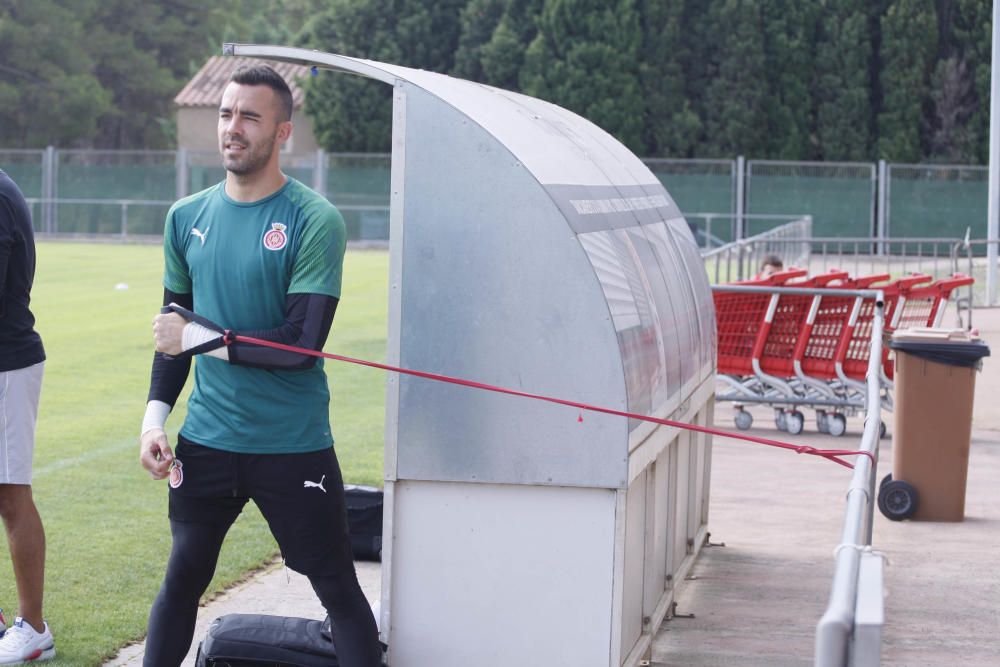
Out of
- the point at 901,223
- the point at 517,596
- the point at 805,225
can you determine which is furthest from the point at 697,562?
the point at 901,223

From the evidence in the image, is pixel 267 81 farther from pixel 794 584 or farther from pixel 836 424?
pixel 836 424

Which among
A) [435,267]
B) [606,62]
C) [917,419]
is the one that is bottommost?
[917,419]

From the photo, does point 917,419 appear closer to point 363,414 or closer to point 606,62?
point 363,414

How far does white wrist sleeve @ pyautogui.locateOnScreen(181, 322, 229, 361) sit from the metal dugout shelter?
689mm

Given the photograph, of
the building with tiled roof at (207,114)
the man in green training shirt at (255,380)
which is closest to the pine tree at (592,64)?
the building with tiled roof at (207,114)

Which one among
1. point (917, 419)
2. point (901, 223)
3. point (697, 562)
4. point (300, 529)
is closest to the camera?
point (300, 529)

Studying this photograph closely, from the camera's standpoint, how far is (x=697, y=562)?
296 inches

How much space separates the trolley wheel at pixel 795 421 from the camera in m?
12.2

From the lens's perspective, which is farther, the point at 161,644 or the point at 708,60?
the point at 708,60

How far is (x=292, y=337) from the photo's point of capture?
14.0 feet

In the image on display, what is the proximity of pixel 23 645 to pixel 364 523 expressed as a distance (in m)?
2.12

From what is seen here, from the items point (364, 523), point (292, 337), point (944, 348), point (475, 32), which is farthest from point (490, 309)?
point (475, 32)

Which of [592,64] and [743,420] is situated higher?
[592,64]

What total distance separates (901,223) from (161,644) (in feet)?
122
